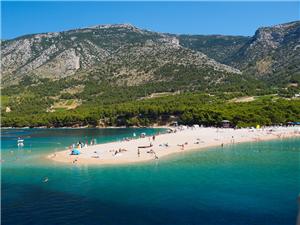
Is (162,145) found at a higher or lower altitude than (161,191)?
higher

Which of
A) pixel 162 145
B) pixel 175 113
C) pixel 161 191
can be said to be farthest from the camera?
pixel 175 113

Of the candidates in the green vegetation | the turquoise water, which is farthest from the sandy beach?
the green vegetation

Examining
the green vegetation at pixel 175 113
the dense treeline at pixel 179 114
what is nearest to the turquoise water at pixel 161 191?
the dense treeline at pixel 179 114

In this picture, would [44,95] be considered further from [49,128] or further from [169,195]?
[169,195]

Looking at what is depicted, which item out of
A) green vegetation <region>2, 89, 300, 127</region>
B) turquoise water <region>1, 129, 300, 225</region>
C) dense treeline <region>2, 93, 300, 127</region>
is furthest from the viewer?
green vegetation <region>2, 89, 300, 127</region>

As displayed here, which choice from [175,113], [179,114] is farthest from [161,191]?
[175,113]

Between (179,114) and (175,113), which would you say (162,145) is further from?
(175,113)

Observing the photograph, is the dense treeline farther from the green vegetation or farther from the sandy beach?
the sandy beach
